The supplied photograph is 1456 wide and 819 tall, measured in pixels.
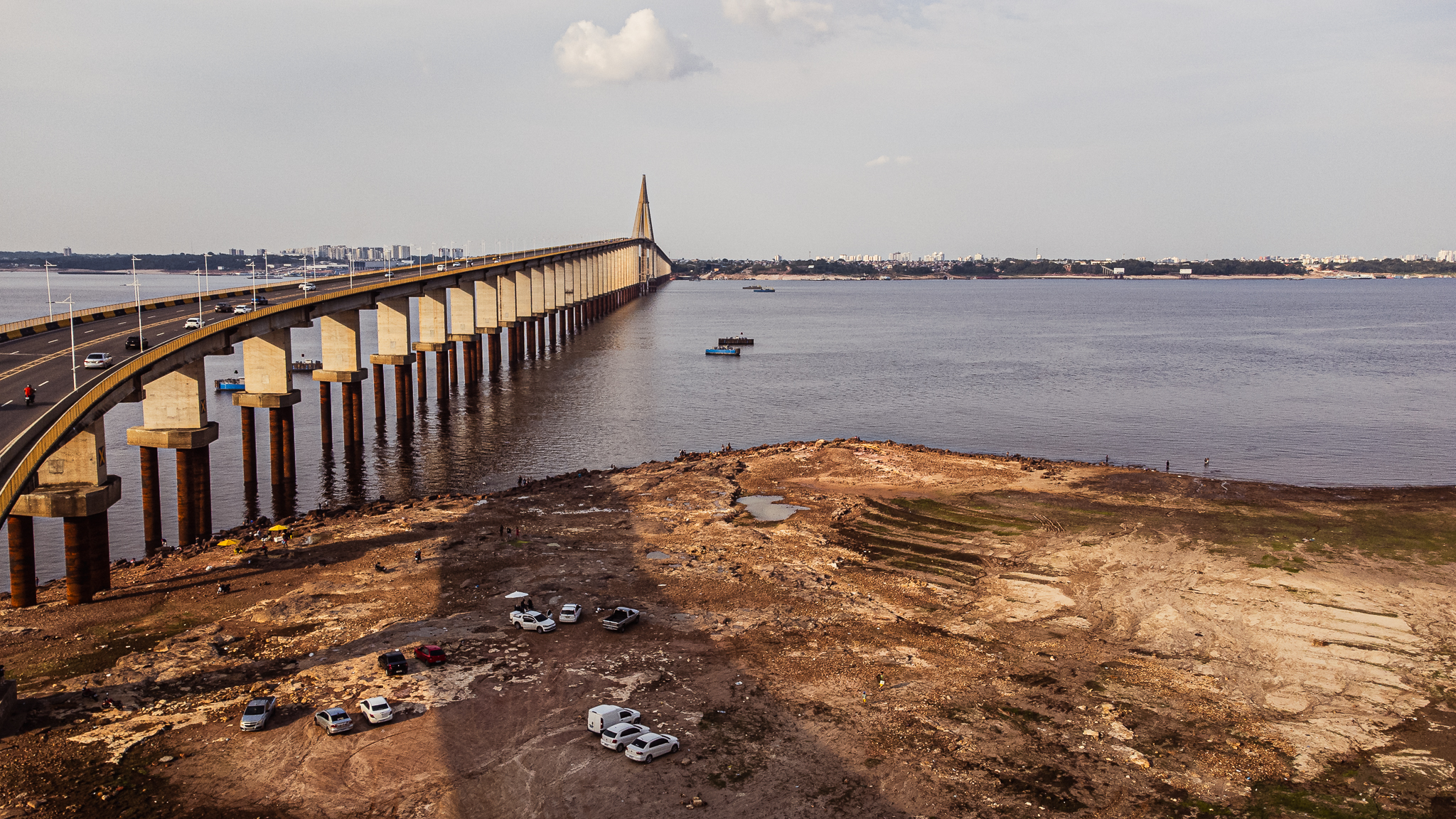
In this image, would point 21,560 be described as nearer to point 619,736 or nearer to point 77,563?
point 77,563

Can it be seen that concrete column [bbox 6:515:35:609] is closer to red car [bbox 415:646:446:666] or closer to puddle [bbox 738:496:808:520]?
red car [bbox 415:646:446:666]

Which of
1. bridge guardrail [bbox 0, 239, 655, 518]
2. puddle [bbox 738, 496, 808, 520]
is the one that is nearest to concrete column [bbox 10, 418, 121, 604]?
bridge guardrail [bbox 0, 239, 655, 518]

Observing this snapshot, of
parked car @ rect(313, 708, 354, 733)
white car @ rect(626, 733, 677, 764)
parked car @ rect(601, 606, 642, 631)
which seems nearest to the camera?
white car @ rect(626, 733, 677, 764)

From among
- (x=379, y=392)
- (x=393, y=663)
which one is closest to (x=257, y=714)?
(x=393, y=663)

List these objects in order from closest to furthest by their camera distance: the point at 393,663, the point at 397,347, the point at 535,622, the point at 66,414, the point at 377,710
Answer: the point at 377,710 < the point at 393,663 < the point at 535,622 < the point at 66,414 < the point at 397,347

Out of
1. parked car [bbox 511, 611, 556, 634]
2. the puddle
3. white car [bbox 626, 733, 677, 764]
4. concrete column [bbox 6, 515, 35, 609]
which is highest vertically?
concrete column [bbox 6, 515, 35, 609]

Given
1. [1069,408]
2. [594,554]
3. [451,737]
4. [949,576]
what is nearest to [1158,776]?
[949,576]
